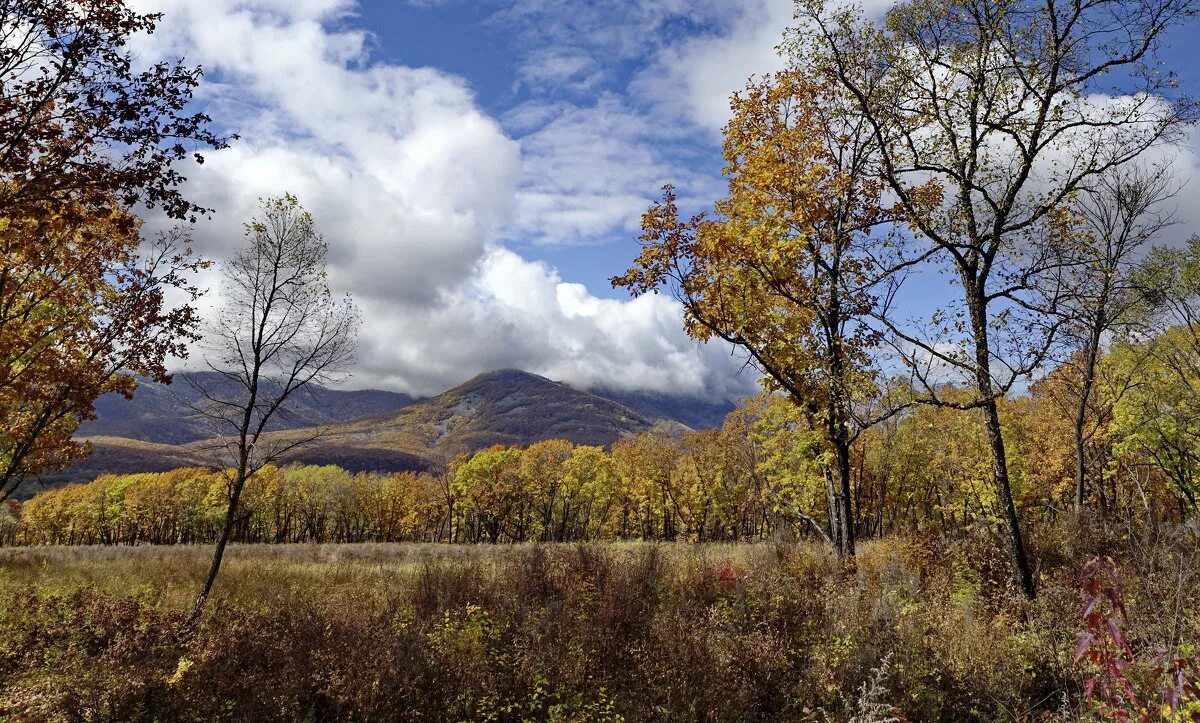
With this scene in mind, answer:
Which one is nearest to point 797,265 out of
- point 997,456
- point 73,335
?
point 997,456

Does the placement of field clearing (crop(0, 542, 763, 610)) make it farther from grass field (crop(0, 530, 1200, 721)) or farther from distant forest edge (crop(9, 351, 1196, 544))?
distant forest edge (crop(9, 351, 1196, 544))

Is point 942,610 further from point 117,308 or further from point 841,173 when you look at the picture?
point 117,308

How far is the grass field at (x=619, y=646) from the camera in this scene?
8125 millimetres

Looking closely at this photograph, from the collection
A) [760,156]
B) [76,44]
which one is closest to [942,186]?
[760,156]

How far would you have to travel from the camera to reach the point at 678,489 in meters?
70.5

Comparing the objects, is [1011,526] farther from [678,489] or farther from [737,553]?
[678,489]

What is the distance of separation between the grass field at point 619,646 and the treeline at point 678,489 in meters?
3.20

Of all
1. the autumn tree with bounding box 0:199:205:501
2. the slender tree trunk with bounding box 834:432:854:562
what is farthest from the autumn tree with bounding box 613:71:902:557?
the autumn tree with bounding box 0:199:205:501

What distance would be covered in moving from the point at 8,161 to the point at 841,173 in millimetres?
13478

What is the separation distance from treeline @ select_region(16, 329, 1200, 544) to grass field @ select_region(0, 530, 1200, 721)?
10.5 ft

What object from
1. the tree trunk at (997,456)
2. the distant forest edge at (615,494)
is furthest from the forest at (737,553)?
the distant forest edge at (615,494)

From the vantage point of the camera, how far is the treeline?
26.0 m

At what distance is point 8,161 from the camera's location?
6082 millimetres

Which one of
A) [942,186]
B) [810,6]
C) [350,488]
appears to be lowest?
[350,488]
